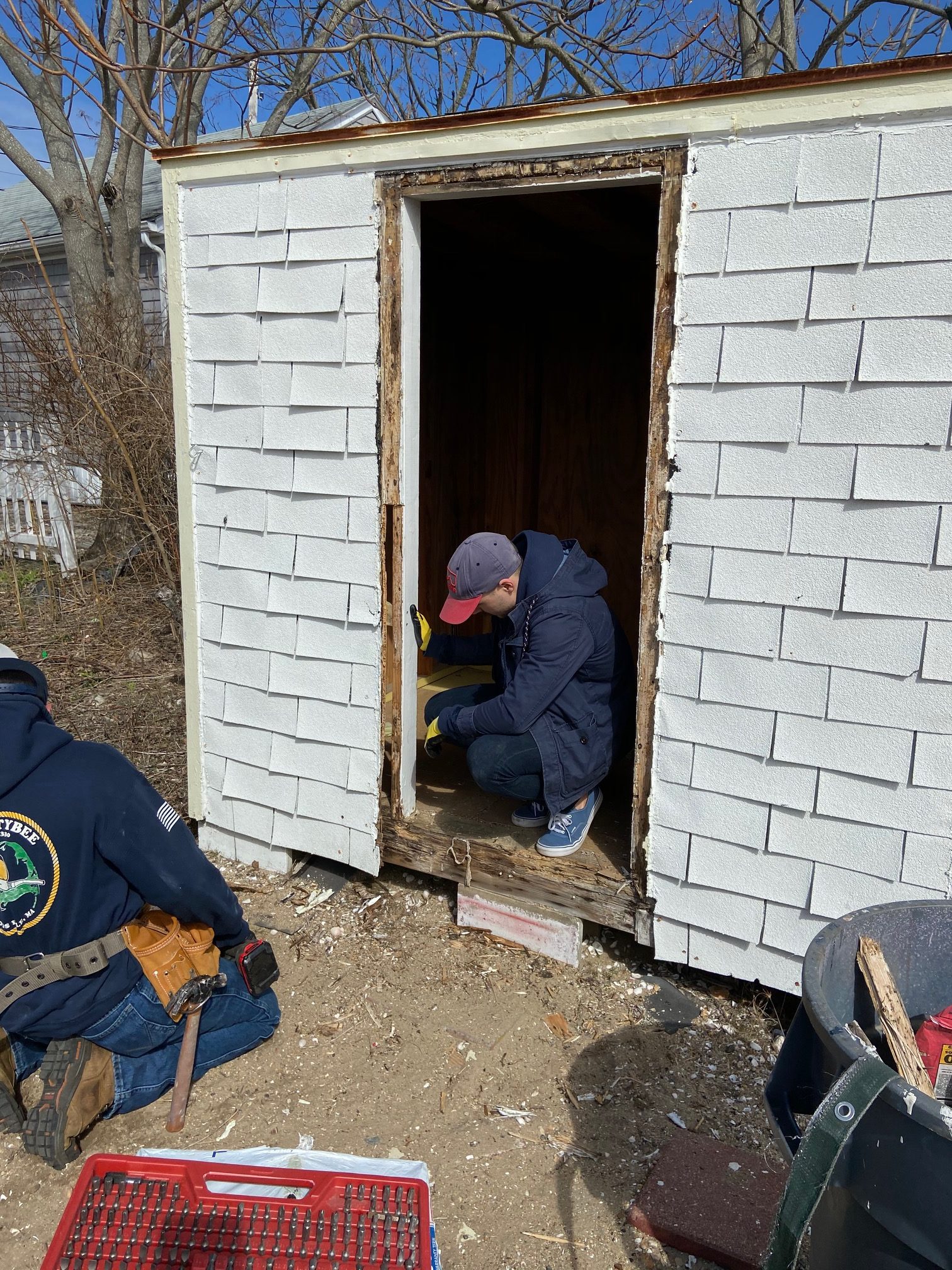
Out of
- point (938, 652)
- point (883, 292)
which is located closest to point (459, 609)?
point (938, 652)

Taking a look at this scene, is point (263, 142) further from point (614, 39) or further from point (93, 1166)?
point (614, 39)

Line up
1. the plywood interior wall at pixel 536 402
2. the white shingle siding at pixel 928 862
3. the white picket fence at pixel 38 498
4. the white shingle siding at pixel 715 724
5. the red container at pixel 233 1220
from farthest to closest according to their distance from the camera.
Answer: the white picket fence at pixel 38 498
the plywood interior wall at pixel 536 402
the white shingle siding at pixel 715 724
the white shingle siding at pixel 928 862
the red container at pixel 233 1220

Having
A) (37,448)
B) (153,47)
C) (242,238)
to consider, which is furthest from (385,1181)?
(153,47)

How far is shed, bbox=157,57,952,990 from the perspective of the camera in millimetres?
2389

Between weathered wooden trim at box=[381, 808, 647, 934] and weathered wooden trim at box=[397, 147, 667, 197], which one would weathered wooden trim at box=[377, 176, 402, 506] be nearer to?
weathered wooden trim at box=[397, 147, 667, 197]

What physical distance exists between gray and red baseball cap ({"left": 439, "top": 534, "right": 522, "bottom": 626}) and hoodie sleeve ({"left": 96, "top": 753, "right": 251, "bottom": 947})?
1.19 metres

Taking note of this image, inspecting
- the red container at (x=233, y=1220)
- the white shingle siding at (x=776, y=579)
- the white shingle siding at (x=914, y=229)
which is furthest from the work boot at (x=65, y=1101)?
the white shingle siding at (x=914, y=229)

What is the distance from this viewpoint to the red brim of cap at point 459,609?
3.20 metres

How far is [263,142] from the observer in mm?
3129

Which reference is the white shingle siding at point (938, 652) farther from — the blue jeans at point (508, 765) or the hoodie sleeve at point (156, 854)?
the hoodie sleeve at point (156, 854)

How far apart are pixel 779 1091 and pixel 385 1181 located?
744 mm

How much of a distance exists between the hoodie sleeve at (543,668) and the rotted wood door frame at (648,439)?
335 millimetres

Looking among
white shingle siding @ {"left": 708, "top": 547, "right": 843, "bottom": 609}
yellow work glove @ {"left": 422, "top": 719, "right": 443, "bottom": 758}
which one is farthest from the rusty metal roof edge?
yellow work glove @ {"left": 422, "top": 719, "right": 443, "bottom": 758}

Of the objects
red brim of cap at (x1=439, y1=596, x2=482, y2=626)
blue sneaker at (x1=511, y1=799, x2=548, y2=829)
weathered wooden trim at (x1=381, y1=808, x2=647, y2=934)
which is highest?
red brim of cap at (x1=439, y1=596, x2=482, y2=626)
